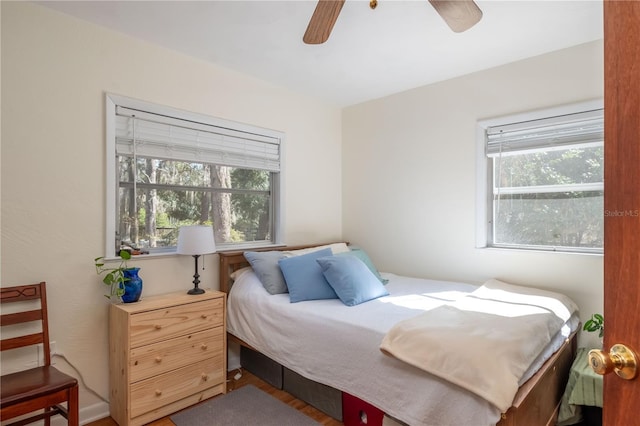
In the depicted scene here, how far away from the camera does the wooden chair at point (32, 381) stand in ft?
5.04

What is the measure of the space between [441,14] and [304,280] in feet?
6.00

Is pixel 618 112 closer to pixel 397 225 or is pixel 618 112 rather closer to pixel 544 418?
pixel 544 418

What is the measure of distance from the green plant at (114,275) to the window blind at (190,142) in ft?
2.38

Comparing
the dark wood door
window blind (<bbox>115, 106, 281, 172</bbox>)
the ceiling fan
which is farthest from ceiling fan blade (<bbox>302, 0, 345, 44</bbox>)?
window blind (<bbox>115, 106, 281, 172</bbox>)

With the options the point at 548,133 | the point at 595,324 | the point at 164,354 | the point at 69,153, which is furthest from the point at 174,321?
the point at 548,133

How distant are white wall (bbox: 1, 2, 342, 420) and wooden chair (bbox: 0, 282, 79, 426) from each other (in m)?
0.10

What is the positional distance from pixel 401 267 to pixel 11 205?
3002mm

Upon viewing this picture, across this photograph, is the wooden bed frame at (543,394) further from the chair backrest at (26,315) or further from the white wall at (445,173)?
the chair backrest at (26,315)

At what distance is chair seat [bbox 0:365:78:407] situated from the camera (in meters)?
1.52

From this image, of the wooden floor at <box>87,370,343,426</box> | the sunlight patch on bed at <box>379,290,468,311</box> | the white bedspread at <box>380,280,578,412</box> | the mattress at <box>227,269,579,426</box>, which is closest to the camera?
the white bedspread at <box>380,280,578,412</box>

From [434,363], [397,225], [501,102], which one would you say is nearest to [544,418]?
[434,363]

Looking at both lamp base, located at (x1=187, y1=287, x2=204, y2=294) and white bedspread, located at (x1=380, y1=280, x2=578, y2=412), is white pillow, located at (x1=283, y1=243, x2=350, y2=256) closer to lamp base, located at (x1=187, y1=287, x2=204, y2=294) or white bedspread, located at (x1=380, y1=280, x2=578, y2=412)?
lamp base, located at (x1=187, y1=287, x2=204, y2=294)

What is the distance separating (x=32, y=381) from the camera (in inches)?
65.7

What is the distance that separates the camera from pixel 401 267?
3348 mm
